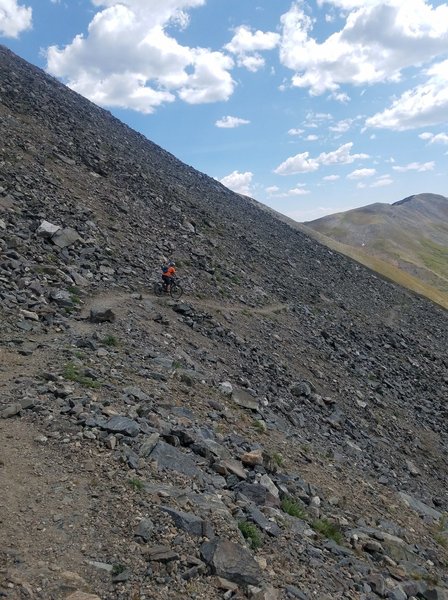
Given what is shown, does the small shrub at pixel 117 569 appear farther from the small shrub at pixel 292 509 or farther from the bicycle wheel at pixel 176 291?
the bicycle wheel at pixel 176 291

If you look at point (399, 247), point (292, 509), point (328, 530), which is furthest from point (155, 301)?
point (399, 247)

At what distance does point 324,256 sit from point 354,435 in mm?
35330

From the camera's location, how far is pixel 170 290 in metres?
24.6

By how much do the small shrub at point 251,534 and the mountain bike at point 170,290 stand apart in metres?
16.4

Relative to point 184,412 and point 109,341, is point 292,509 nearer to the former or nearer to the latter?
point 184,412

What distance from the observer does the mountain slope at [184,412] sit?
7691 millimetres

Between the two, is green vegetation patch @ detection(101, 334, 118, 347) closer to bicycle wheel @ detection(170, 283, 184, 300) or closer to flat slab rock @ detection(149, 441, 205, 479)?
flat slab rock @ detection(149, 441, 205, 479)

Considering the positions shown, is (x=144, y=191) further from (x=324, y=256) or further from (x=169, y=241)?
(x=324, y=256)

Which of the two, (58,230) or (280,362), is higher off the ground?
(58,230)

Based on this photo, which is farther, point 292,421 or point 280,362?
point 280,362

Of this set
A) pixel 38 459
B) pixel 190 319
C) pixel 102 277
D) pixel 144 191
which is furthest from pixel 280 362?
pixel 144 191

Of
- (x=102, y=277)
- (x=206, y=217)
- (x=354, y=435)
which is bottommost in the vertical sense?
(x=354, y=435)

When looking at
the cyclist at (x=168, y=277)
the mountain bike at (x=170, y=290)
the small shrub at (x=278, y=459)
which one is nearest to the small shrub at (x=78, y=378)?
the small shrub at (x=278, y=459)

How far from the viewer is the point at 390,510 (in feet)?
44.9
